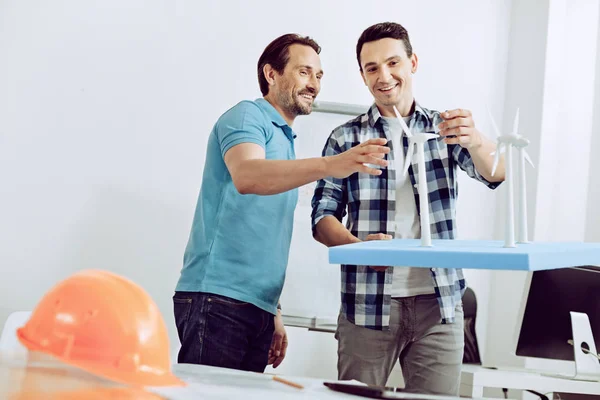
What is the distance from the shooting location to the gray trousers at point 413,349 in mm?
2012

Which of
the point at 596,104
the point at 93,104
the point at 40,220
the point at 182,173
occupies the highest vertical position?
the point at 596,104

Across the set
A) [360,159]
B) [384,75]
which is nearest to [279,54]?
[384,75]

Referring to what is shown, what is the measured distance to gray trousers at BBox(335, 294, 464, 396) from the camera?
2.01 m

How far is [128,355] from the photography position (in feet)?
3.74

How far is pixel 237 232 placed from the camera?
197 cm

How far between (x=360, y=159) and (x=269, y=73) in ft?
2.56

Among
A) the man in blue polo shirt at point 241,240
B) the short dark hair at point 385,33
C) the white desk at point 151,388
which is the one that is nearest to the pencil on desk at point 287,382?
the white desk at point 151,388

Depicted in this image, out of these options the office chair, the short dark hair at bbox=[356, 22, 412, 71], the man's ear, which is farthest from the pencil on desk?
the office chair

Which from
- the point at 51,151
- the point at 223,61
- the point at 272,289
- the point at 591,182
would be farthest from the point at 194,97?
the point at 591,182

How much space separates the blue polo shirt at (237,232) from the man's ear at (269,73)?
0.86 feet

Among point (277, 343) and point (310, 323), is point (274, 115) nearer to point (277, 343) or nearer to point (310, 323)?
point (277, 343)

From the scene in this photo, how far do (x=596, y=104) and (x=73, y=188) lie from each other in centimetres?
272

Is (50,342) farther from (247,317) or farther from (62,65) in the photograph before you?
(62,65)

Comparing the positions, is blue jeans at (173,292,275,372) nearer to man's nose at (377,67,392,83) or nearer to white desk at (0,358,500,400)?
white desk at (0,358,500,400)
